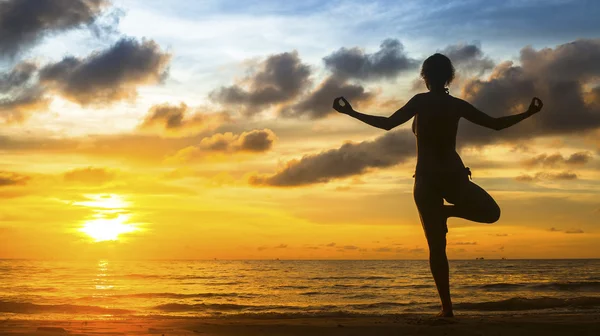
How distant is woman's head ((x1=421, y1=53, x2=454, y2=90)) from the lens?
606cm

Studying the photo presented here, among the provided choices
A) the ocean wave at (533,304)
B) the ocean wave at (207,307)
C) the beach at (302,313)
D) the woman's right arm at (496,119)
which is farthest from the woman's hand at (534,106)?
the ocean wave at (207,307)

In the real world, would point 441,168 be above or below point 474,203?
above

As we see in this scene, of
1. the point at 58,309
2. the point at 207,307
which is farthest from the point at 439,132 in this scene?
the point at 207,307

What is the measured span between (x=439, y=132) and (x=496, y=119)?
0.59 m

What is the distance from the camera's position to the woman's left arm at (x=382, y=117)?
538 cm

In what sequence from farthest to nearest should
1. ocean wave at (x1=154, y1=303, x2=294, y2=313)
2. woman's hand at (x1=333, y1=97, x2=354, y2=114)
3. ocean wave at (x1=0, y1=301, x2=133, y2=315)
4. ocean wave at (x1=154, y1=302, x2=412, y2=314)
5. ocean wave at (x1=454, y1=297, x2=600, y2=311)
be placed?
ocean wave at (x1=154, y1=303, x2=294, y2=313) → ocean wave at (x1=154, y1=302, x2=412, y2=314) → ocean wave at (x1=454, y1=297, x2=600, y2=311) → ocean wave at (x1=0, y1=301, x2=133, y2=315) → woman's hand at (x1=333, y1=97, x2=354, y2=114)

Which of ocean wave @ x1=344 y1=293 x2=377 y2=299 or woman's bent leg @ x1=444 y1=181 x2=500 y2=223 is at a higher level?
woman's bent leg @ x1=444 y1=181 x2=500 y2=223

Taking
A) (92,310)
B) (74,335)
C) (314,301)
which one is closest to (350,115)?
(74,335)

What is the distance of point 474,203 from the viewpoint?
5.76m

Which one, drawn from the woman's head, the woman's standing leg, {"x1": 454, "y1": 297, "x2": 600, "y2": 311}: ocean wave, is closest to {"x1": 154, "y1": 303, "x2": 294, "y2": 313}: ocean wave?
{"x1": 454, "y1": 297, "x2": 600, "y2": 311}: ocean wave

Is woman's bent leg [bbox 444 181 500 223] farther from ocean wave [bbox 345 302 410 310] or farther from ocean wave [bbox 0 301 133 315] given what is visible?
ocean wave [bbox 345 302 410 310]

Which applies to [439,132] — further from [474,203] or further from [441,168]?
[474,203]

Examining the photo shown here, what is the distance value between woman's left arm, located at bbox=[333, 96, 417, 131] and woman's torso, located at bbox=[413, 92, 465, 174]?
13 cm

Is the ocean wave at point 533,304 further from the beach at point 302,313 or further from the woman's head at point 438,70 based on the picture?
the woman's head at point 438,70
